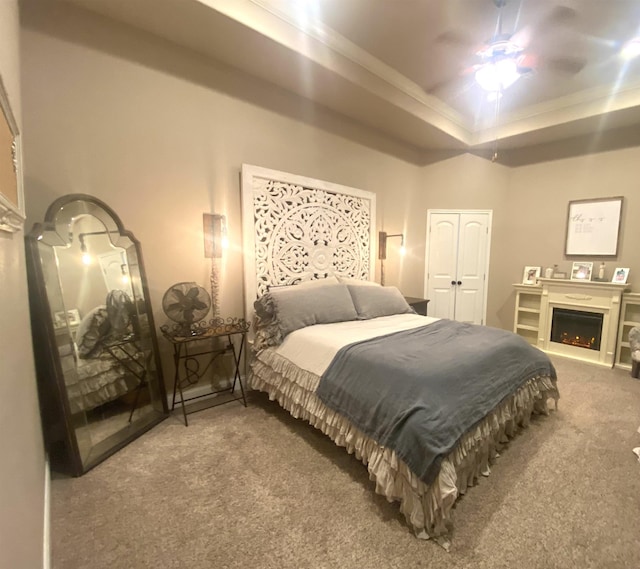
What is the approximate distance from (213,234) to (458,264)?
11.9 ft

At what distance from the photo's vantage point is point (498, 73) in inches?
90.4

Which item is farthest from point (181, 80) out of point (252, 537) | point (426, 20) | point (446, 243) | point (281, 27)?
point (446, 243)

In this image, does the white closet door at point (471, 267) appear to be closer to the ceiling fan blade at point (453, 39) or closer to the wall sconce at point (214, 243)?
the ceiling fan blade at point (453, 39)

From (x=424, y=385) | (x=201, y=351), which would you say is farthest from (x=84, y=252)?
(x=424, y=385)

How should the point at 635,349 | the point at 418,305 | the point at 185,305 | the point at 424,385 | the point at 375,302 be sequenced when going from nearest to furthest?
the point at 424,385 < the point at 185,305 < the point at 375,302 < the point at 635,349 < the point at 418,305

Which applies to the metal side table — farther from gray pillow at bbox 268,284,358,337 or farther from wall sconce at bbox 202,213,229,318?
gray pillow at bbox 268,284,358,337

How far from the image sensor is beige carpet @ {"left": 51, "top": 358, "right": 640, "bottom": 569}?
4.46 ft

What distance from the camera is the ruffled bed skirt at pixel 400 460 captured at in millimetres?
1445

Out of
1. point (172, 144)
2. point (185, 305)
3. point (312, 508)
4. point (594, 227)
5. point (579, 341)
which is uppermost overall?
point (172, 144)

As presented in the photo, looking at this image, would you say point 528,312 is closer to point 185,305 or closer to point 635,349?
point 635,349

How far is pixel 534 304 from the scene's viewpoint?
14.9 ft

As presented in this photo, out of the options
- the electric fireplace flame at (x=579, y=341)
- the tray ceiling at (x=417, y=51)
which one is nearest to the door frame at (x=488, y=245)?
the electric fireplace flame at (x=579, y=341)

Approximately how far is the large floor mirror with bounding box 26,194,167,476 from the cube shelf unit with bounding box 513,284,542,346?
→ 15.2 feet

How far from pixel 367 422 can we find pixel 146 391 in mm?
1743
